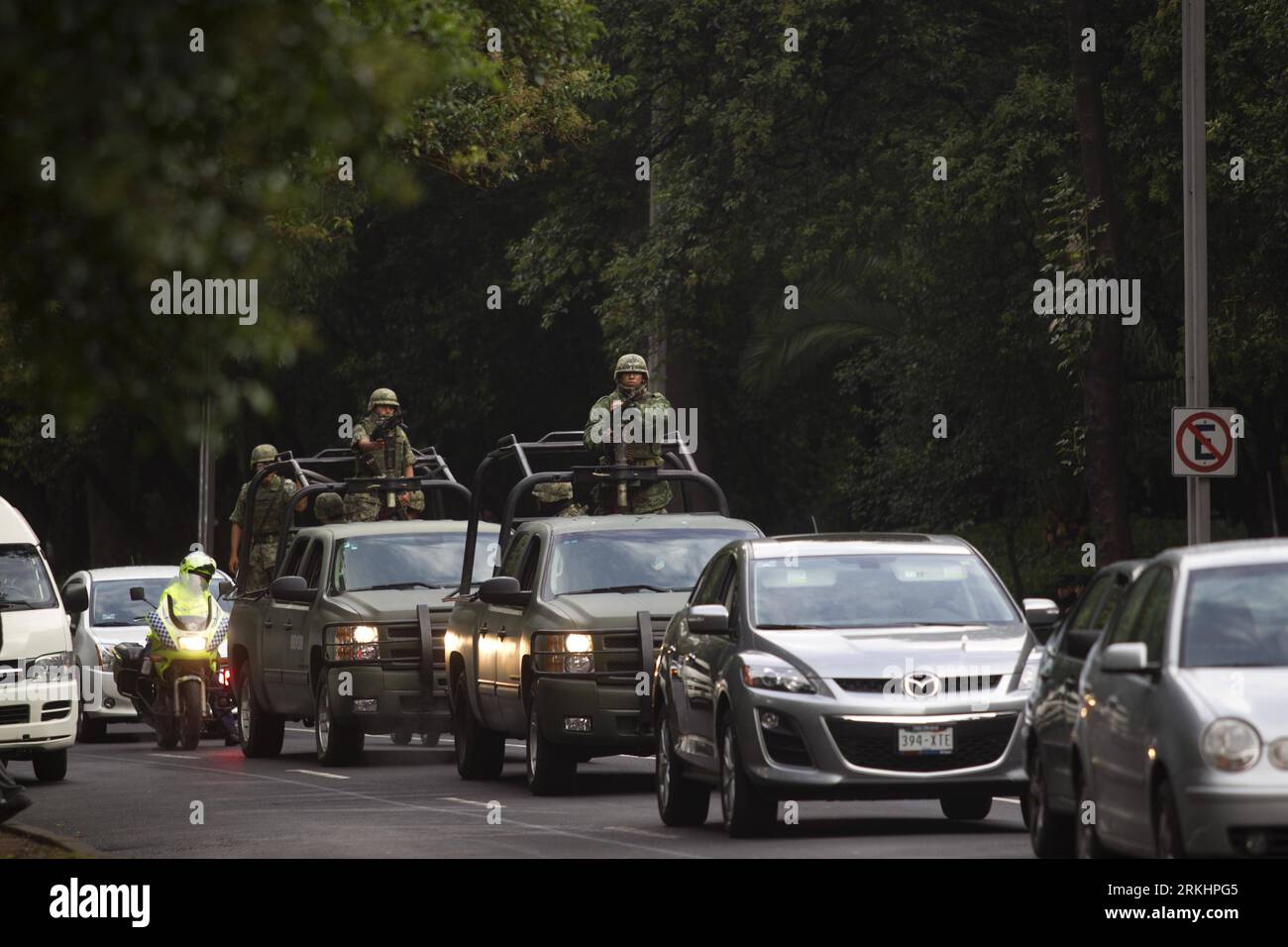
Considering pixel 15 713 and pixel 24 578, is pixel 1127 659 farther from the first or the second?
pixel 24 578

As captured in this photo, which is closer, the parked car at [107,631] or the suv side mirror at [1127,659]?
the suv side mirror at [1127,659]

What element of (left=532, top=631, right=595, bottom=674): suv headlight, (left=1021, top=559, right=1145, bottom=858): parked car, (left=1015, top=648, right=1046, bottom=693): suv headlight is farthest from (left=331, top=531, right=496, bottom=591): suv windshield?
(left=1021, top=559, right=1145, bottom=858): parked car

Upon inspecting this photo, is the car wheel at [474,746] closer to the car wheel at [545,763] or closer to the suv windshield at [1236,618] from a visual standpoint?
the car wheel at [545,763]

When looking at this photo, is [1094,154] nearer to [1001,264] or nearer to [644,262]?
[1001,264]

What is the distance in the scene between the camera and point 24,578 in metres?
22.7

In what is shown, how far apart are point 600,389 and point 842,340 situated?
32.7ft

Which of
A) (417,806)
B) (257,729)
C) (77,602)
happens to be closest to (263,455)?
(257,729)

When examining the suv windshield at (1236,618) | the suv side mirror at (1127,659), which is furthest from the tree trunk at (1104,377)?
the suv side mirror at (1127,659)

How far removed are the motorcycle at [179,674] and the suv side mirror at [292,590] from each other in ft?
10.9

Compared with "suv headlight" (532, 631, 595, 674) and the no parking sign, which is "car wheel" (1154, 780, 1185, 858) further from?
the no parking sign

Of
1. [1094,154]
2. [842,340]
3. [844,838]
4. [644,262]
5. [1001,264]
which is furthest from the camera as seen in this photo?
[842,340]

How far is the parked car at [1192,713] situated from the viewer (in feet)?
35.1
